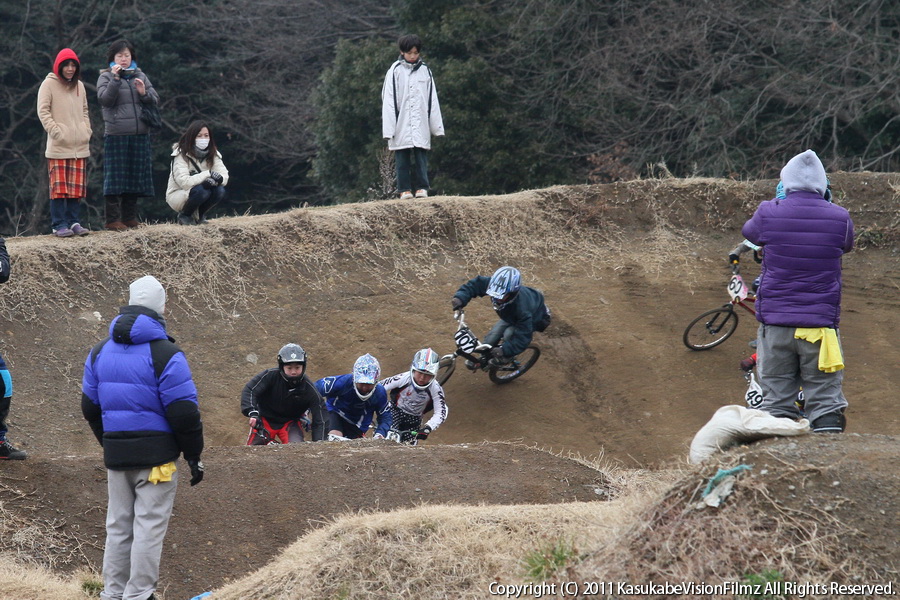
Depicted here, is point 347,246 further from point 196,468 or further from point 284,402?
point 196,468

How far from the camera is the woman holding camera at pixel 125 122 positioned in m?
12.2

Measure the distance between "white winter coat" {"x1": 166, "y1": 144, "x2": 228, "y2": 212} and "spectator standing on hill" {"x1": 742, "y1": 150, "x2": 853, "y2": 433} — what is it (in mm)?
7713

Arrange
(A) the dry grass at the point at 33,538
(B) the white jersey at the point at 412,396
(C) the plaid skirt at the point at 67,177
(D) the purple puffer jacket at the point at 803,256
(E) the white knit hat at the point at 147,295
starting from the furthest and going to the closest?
(C) the plaid skirt at the point at 67,177
(B) the white jersey at the point at 412,396
(A) the dry grass at the point at 33,538
(D) the purple puffer jacket at the point at 803,256
(E) the white knit hat at the point at 147,295

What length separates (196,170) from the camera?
1306 centimetres

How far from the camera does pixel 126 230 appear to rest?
1324 centimetres

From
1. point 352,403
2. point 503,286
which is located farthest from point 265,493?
point 503,286

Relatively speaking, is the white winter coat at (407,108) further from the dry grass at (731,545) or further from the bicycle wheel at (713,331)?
the dry grass at (731,545)

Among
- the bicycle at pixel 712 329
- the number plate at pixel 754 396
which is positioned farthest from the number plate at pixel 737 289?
the number plate at pixel 754 396

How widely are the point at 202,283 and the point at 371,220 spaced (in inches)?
103

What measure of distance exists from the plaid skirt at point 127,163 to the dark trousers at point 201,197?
0.68m

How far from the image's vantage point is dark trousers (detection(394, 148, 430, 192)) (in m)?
14.4

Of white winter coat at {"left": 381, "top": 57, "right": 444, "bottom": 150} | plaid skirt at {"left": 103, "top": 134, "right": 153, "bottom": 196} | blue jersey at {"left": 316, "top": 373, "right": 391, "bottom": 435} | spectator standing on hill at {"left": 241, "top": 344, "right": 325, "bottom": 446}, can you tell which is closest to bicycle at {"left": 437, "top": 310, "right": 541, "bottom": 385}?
blue jersey at {"left": 316, "top": 373, "right": 391, "bottom": 435}

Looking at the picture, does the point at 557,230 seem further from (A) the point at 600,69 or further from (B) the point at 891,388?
(A) the point at 600,69

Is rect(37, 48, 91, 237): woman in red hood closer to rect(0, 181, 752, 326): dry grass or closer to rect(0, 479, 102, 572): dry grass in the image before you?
rect(0, 181, 752, 326): dry grass
